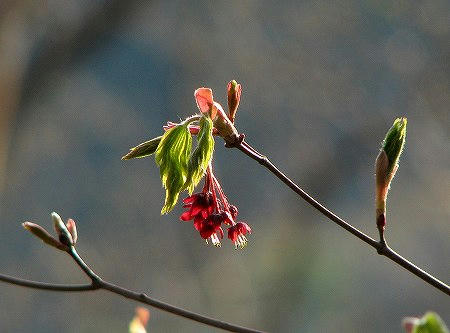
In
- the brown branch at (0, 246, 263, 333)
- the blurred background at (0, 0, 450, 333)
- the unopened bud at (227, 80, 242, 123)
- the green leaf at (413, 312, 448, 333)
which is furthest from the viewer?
the blurred background at (0, 0, 450, 333)

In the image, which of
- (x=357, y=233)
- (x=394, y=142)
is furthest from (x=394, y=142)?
(x=357, y=233)

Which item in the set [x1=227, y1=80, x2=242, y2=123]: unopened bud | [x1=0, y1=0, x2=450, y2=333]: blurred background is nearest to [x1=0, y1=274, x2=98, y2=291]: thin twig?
[x1=227, y1=80, x2=242, y2=123]: unopened bud

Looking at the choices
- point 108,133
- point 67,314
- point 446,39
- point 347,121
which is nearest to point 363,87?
point 347,121

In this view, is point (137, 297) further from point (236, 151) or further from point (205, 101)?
point (236, 151)

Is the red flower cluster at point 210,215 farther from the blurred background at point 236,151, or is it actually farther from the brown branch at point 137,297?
the blurred background at point 236,151

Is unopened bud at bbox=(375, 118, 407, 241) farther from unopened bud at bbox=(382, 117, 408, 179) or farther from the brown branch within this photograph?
the brown branch

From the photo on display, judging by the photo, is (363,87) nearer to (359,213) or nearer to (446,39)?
(446,39)
